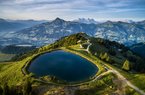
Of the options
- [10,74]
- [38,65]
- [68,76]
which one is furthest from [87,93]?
[10,74]

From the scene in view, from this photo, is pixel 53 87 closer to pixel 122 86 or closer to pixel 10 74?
pixel 122 86

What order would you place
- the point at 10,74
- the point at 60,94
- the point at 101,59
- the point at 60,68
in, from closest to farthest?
1. the point at 60,94
2. the point at 60,68
3. the point at 10,74
4. the point at 101,59

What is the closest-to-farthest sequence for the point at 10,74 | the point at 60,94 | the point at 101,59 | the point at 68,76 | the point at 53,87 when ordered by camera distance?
the point at 60,94 < the point at 53,87 < the point at 68,76 < the point at 10,74 < the point at 101,59

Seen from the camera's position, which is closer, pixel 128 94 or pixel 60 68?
pixel 128 94

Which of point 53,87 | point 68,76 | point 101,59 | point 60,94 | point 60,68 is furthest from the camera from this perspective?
point 101,59

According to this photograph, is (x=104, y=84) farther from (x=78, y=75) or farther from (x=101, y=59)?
(x=101, y=59)

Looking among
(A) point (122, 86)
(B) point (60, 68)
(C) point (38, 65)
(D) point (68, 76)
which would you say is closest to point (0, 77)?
(C) point (38, 65)
